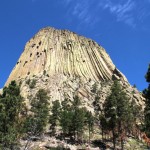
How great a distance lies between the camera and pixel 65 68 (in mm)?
171375

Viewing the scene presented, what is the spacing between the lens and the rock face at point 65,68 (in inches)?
5640

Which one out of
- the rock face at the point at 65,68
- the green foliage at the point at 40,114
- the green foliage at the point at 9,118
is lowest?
the green foliage at the point at 9,118

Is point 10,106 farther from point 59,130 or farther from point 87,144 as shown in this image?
point 59,130

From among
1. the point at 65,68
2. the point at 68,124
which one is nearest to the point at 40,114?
the point at 68,124

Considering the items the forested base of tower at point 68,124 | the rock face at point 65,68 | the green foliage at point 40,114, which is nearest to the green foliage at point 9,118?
the forested base of tower at point 68,124

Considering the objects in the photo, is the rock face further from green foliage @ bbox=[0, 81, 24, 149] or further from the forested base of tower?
green foliage @ bbox=[0, 81, 24, 149]

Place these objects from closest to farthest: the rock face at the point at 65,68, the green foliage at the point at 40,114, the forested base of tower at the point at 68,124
A: the forested base of tower at the point at 68,124 → the green foliage at the point at 40,114 → the rock face at the point at 65,68

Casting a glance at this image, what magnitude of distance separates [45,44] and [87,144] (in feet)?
370

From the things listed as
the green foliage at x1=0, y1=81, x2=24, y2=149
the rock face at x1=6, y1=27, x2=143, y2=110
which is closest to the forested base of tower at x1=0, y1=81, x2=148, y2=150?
the green foliage at x1=0, y1=81, x2=24, y2=149

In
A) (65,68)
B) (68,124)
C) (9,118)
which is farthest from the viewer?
(65,68)

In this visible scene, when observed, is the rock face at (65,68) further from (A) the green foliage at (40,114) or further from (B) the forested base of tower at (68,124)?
(B) the forested base of tower at (68,124)

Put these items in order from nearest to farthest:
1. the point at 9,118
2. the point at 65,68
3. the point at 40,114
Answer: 1. the point at 9,118
2. the point at 40,114
3. the point at 65,68

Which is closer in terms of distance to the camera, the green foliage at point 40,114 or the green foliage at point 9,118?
A: the green foliage at point 9,118

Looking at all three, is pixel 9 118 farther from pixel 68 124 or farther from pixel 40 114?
pixel 68 124
